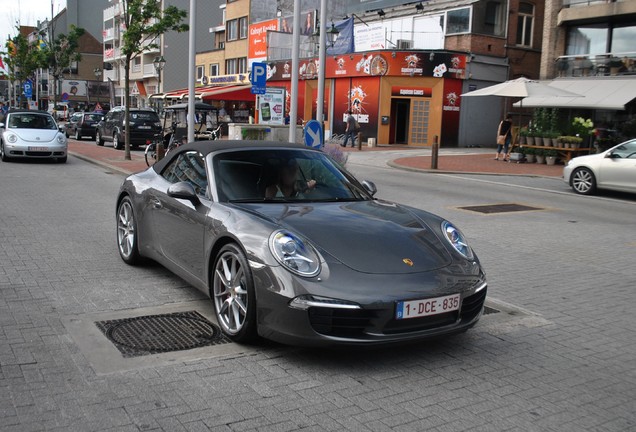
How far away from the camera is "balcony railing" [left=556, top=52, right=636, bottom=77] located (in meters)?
26.3

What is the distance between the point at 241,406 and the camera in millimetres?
3633

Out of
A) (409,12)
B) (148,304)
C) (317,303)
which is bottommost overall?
(148,304)

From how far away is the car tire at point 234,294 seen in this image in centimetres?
446

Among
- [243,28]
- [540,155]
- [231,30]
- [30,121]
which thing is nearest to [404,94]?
[540,155]

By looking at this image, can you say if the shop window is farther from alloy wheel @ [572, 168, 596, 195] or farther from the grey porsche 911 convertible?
the grey porsche 911 convertible

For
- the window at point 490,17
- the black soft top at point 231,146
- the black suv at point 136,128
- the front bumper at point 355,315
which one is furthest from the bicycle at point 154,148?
the window at point 490,17

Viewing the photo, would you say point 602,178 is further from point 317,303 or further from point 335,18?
point 335,18

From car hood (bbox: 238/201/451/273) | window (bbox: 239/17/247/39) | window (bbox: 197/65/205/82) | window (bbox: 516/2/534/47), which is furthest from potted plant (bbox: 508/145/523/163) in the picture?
window (bbox: 197/65/205/82)

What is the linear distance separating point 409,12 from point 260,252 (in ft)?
119

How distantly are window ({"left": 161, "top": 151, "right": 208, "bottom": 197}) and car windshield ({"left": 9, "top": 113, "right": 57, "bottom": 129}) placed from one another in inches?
600

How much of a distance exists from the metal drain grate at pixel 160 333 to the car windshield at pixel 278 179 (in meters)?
1.01

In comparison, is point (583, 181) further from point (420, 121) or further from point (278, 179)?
point (420, 121)

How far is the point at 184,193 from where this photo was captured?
5.23 metres

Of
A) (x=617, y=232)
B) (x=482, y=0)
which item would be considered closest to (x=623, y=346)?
(x=617, y=232)
